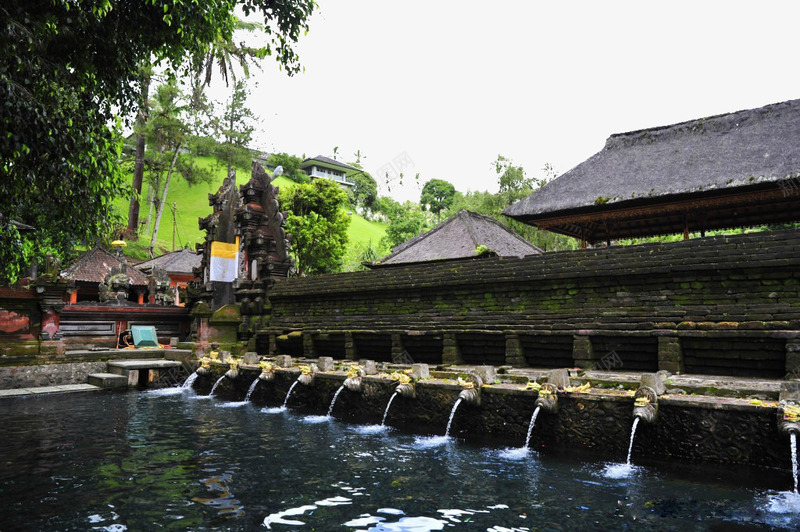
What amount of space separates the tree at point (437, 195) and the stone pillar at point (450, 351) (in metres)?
80.4

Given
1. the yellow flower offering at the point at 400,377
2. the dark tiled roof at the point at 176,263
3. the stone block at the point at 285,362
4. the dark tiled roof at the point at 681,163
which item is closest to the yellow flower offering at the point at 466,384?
the yellow flower offering at the point at 400,377

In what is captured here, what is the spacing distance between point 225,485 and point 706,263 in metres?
9.33

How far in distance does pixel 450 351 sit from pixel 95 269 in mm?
25187

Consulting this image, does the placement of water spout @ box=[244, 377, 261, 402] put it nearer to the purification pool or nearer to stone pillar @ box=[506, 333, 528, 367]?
the purification pool

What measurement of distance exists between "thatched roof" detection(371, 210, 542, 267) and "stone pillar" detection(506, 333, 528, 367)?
722 cm

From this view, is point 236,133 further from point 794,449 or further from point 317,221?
point 794,449

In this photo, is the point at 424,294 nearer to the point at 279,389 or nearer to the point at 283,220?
the point at 279,389

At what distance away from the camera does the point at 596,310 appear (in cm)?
1146

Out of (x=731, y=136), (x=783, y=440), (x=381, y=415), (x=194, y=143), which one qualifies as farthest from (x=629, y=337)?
(x=194, y=143)

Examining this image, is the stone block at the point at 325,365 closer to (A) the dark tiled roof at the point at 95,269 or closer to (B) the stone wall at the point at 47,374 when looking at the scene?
(B) the stone wall at the point at 47,374

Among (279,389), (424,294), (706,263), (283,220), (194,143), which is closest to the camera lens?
(706,263)

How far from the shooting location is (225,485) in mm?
6457

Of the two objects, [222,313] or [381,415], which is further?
[222,313]

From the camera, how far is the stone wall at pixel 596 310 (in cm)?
961
